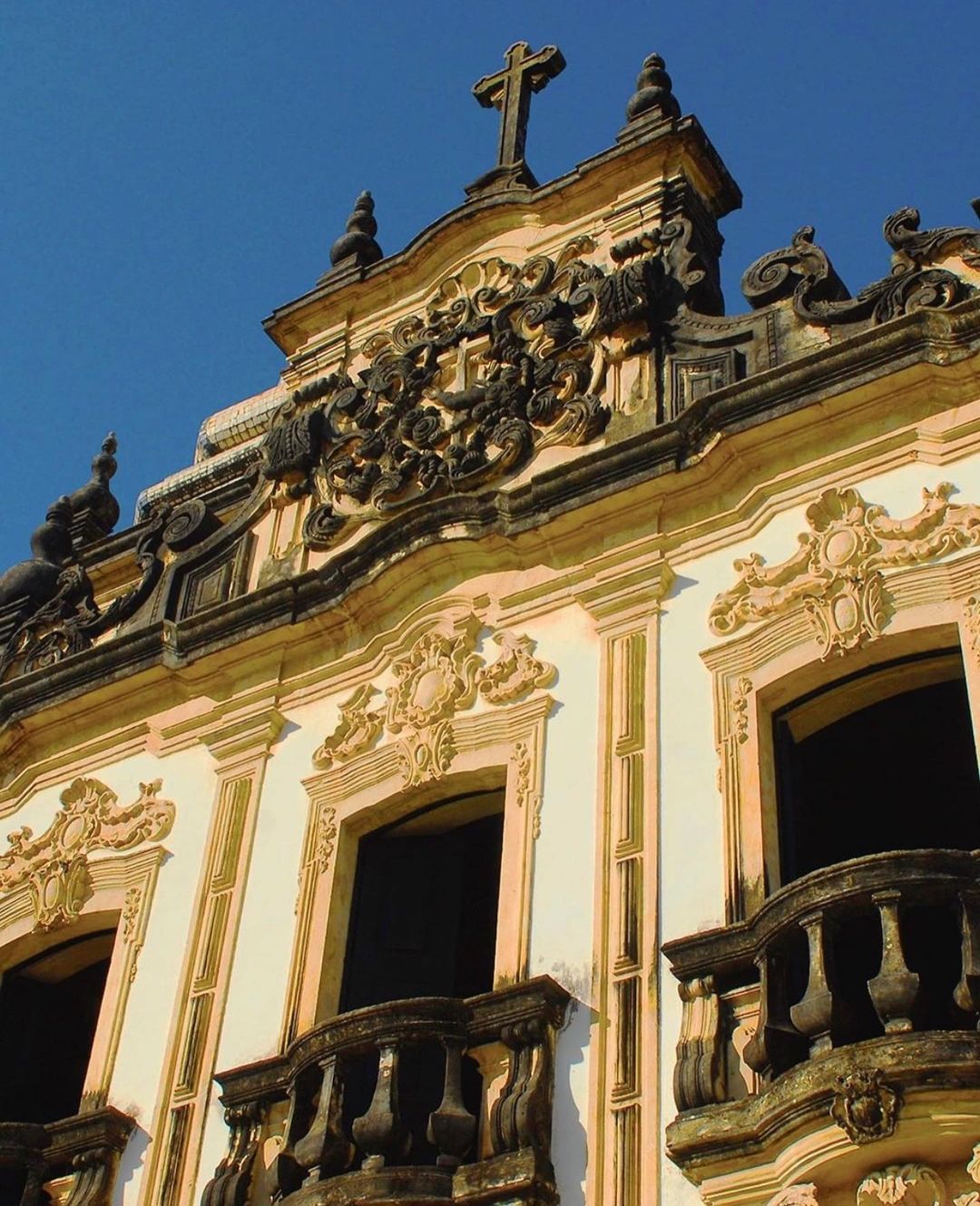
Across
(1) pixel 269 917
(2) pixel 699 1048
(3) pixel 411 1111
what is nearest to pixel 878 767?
(2) pixel 699 1048

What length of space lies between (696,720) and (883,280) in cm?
298

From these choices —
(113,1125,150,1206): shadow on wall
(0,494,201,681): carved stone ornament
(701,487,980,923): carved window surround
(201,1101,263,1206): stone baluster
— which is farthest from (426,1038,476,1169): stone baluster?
(0,494,201,681): carved stone ornament

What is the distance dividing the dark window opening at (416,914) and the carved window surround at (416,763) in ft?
0.33

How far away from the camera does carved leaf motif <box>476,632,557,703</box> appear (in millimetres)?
11648

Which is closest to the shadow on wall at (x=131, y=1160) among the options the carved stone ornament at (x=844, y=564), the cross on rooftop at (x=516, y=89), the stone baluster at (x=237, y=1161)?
the stone baluster at (x=237, y=1161)

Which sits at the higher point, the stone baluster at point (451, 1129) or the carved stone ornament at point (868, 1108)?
the stone baluster at point (451, 1129)

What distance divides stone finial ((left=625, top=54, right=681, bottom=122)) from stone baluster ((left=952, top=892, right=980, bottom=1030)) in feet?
23.9

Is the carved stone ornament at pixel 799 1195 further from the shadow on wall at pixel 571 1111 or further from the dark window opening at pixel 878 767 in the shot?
the dark window opening at pixel 878 767

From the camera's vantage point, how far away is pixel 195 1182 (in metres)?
10.7

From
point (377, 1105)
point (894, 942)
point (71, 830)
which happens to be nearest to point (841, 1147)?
point (894, 942)

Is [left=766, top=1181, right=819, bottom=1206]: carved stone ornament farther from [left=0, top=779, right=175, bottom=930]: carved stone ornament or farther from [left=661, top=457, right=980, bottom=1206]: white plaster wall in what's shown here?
[left=0, top=779, right=175, bottom=930]: carved stone ornament

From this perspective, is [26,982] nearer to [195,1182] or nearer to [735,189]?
[195,1182]

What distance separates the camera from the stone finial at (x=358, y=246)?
15633 millimetres

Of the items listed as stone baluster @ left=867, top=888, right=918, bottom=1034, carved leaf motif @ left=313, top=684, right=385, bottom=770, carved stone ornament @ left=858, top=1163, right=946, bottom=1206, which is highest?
carved leaf motif @ left=313, top=684, right=385, bottom=770
